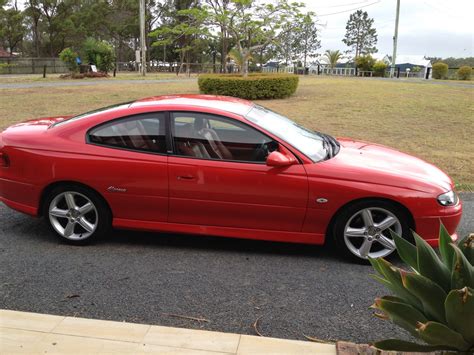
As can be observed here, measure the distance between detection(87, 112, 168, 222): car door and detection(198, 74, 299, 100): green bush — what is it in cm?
1239

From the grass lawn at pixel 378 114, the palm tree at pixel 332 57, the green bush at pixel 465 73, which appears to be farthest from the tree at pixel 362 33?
the grass lawn at pixel 378 114

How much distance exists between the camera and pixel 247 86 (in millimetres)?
16719

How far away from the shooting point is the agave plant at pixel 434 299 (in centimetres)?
169

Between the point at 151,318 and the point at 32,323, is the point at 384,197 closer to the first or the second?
the point at 151,318

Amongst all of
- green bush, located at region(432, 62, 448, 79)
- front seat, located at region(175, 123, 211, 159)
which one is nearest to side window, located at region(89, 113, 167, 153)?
A: front seat, located at region(175, 123, 211, 159)

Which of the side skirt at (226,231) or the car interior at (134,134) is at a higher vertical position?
the car interior at (134,134)

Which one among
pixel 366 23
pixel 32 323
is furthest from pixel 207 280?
pixel 366 23

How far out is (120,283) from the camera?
359cm

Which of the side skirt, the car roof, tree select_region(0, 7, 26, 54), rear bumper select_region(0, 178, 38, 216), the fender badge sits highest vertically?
tree select_region(0, 7, 26, 54)

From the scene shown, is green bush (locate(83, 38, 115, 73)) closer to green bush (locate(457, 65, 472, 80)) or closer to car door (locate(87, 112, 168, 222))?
green bush (locate(457, 65, 472, 80))

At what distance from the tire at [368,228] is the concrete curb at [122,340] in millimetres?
1477

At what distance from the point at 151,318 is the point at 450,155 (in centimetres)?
737

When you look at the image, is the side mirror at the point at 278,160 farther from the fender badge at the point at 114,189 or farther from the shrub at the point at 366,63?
the shrub at the point at 366,63

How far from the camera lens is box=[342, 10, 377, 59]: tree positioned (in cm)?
9619
